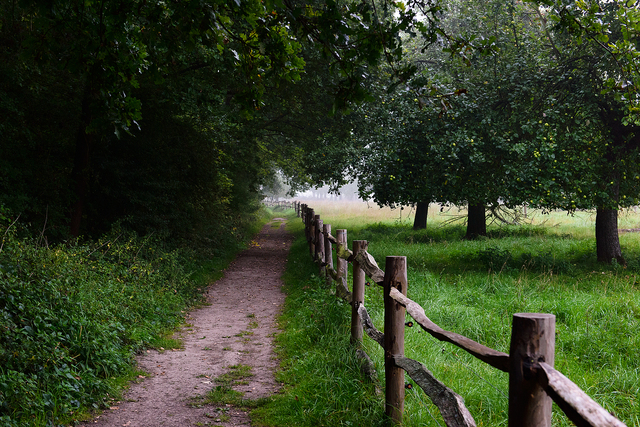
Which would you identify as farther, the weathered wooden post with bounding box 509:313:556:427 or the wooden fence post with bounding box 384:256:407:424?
the wooden fence post with bounding box 384:256:407:424

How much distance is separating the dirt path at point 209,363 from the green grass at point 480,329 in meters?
0.37

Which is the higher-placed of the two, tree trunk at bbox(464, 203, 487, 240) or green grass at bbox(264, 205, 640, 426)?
tree trunk at bbox(464, 203, 487, 240)

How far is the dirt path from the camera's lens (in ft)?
14.6

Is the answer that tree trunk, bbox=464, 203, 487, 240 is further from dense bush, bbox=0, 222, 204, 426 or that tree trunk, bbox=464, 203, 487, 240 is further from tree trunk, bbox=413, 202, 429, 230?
dense bush, bbox=0, 222, 204, 426

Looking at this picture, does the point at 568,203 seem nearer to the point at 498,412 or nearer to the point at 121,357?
the point at 498,412

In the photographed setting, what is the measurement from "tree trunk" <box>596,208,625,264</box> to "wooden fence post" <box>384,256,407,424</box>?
10.3 metres

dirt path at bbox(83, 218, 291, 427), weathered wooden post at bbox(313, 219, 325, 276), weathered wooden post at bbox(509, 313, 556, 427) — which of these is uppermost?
weathered wooden post at bbox(509, 313, 556, 427)

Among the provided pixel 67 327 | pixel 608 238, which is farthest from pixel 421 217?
pixel 67 327

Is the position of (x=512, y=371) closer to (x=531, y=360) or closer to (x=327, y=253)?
(x=531, y=360)

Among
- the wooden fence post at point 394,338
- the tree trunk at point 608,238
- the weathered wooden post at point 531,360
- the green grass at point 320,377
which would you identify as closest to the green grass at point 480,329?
the green grass at point 320,377

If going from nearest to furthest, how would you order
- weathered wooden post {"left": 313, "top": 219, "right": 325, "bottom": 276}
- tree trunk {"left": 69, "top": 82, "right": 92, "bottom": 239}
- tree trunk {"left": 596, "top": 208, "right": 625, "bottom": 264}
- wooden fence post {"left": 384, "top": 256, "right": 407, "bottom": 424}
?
wooden fence post {"left": 384, "top": 256, "right": 407, "bottom": 424} → tree trunk {"left": 69, "top": 82, "right": 92, "bottom": 239} → weathered wooden post {"left": 313, "top": 219, "right": 325, "bottom": 276} → tree trunk {"left": 596, "top": 208, "right": 625, "bottom": 264}

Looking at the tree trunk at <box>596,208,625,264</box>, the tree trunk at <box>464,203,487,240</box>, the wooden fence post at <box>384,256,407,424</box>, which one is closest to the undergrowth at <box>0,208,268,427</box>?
the wooden fence post at <box>384,256,407,424</box>

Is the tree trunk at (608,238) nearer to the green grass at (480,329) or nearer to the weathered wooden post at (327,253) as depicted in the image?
the green grass at (480,329)

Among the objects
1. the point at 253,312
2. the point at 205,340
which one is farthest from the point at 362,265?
the point at 253,312
